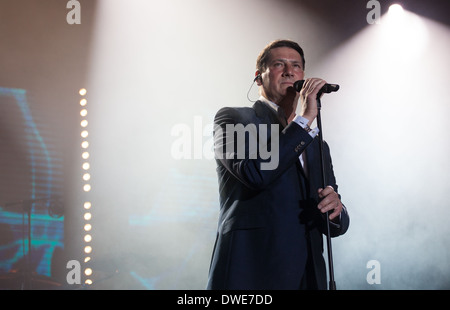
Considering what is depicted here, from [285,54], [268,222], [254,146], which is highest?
[285,54]

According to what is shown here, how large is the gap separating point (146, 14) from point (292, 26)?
1189 mm

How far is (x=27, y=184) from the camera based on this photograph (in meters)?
3.13

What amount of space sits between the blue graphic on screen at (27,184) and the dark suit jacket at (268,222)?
1.91 metres

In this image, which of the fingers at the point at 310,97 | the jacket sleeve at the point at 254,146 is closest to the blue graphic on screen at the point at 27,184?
the jacket sleeve at the point at 254,146

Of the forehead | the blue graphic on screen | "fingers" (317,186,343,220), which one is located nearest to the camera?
"fingers" (317,186,343,220)

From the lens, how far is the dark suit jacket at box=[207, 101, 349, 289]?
1.50m

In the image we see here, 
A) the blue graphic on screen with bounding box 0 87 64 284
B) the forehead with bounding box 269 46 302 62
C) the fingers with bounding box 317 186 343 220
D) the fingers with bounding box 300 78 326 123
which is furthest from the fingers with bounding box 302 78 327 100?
the blue graphic on screen with bounding box 0 87 64 284

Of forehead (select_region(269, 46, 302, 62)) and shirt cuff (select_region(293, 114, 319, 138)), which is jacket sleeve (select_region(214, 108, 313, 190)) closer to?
shirt cuff (select_region(293, 114, 319, 138))

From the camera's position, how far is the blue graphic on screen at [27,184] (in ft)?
10.1

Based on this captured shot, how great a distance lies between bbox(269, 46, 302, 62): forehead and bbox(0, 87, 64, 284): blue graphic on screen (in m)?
1.88

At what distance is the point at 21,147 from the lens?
315 cm

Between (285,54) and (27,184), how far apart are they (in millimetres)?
2066

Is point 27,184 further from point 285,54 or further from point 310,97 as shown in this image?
point 310,97

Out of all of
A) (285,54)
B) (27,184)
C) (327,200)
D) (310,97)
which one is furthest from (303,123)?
(27,184)
